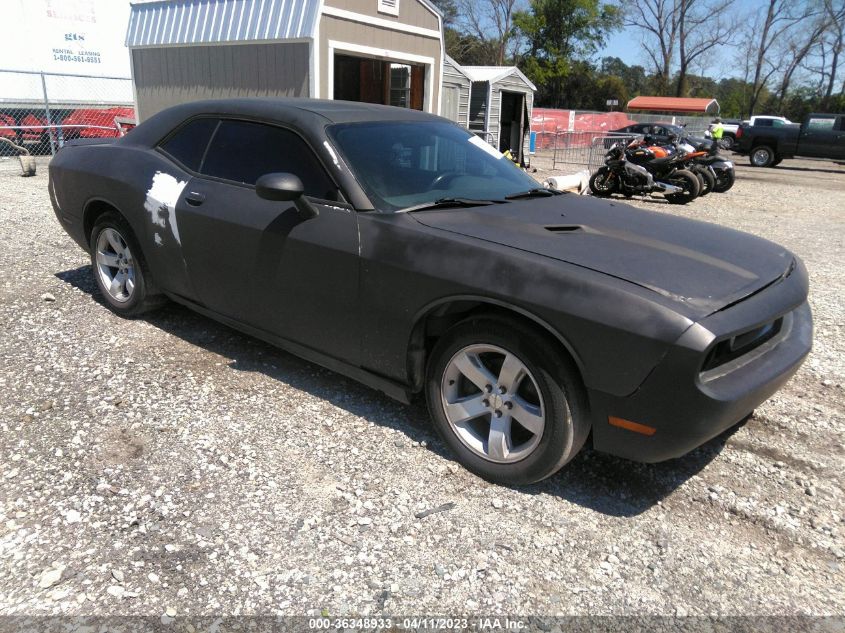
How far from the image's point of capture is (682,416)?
7.93ft

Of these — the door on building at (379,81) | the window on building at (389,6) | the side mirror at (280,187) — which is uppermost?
the window on building at (389,6)

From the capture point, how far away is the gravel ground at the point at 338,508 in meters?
2.34

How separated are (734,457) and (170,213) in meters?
3.51

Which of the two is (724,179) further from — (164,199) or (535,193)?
(164,199)

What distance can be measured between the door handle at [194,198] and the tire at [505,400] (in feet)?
5.86

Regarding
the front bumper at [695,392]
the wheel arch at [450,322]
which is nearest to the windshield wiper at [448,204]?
the wheel arch at [450,322]

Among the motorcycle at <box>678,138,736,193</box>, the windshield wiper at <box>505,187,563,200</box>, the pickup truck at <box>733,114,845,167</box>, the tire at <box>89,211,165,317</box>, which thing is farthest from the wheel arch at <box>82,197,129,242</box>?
the pickup truck at <box>733,114,845,167</box>

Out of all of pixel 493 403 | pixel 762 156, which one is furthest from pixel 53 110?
pixel 762 156

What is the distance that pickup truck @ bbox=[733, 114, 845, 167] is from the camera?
24031 millimetres

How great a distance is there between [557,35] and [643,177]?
158ft

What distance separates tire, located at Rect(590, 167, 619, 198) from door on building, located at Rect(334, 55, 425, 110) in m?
4.01

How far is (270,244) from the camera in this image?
3.48 meters

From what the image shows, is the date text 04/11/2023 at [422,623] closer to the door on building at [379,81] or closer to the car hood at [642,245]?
the car hood at [642,245]

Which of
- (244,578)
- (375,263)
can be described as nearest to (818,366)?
(375,263)
